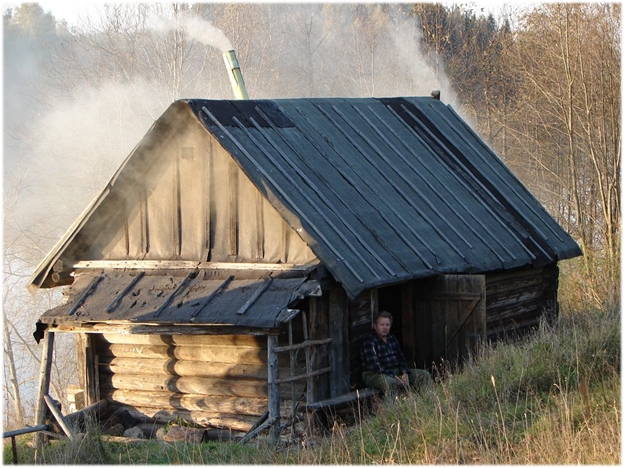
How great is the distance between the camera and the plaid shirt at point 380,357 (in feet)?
37.6

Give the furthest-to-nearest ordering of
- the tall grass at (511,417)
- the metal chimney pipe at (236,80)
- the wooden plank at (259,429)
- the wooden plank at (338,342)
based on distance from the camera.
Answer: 1. the metal chimney pipe at (236,80)
2. the wooden plank at (338,342)
3. the wooden plank at (259,429)
4. the tall grass at (511,417)

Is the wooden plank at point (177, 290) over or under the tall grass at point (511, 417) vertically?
over

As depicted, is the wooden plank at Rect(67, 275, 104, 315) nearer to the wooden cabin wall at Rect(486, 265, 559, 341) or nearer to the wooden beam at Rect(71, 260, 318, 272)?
the wooden beam at Rect(71, 260, 318, 272)

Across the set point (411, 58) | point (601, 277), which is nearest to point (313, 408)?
point (601, 277)

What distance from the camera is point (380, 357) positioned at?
11.5m

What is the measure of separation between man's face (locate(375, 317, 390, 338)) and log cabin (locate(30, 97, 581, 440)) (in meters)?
0.41

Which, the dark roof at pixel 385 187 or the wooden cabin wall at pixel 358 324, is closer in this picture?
the dark roof at pixel 385 187

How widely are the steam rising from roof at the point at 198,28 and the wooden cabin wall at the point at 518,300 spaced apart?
51.6ft

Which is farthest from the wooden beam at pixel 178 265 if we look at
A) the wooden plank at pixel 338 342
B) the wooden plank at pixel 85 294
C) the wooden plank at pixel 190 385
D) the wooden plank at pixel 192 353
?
the wooden plank at pixel 190 385

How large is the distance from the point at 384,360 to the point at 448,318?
131 cm

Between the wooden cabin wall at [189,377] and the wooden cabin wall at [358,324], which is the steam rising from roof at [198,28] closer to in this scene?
the wooden cabin wall at [189,377]

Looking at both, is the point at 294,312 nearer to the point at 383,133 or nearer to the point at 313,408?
the point at 313,408

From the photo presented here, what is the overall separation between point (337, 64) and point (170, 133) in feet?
97.5

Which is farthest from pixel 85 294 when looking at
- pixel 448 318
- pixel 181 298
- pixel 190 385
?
pixel 448 318
